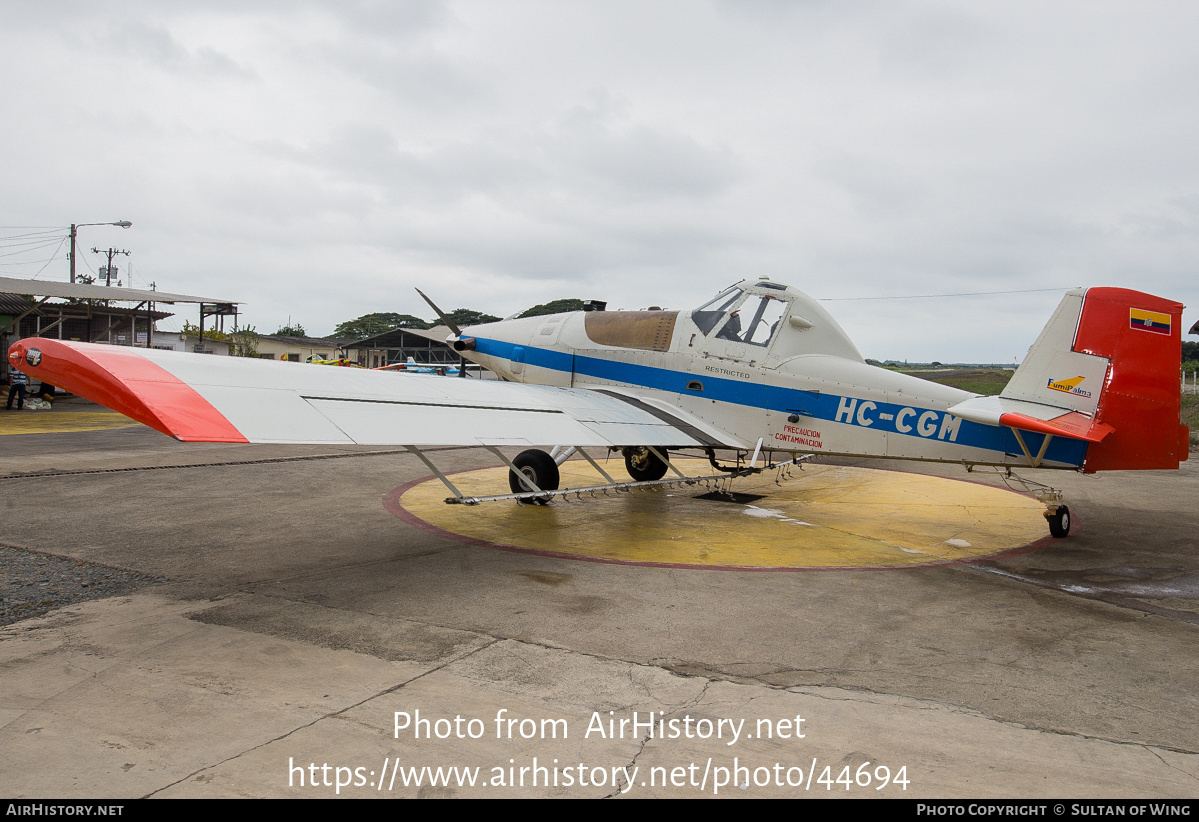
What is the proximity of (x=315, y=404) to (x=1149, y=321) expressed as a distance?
8.16 m

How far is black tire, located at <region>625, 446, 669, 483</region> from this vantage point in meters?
11.7

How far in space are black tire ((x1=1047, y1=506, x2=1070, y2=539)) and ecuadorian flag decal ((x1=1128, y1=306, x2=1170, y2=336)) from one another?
2.16m

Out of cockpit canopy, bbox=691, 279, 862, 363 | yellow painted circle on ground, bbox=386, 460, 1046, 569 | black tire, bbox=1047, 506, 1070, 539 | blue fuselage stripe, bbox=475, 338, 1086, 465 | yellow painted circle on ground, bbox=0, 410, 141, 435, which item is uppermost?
cockpit canopy, bbox=691, 279, 862, 363

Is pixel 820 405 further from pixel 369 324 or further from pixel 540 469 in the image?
pixel 369 324

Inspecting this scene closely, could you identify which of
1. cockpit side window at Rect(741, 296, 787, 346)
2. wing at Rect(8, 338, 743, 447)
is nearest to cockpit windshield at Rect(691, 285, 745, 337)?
cockpit side window at Rect(741, 296, 787, 346)

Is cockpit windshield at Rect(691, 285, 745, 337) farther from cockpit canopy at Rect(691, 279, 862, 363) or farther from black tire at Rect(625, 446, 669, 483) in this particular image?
black tire at Rect(625, 446, 669, 483)

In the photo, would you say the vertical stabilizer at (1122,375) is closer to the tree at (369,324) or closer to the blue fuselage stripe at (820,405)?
the blue fuselage stripe at (820,405)

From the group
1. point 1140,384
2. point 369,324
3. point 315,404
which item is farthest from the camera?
point 369,324

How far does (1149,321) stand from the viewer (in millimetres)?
7457

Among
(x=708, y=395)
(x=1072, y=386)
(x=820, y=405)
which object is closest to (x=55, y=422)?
(x=708, y=395)

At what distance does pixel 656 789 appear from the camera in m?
3.00

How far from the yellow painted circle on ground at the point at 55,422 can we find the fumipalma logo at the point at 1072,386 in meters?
18.7
